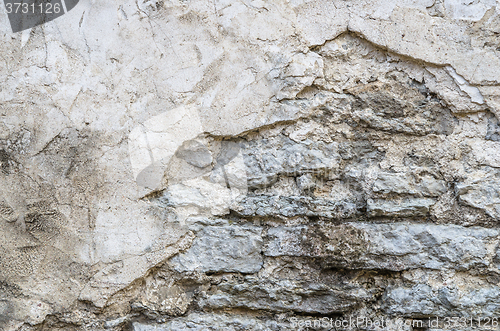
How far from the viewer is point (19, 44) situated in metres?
1.55

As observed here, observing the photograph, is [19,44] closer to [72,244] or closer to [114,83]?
[114,83]

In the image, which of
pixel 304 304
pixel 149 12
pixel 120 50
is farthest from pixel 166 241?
pixel 149 12

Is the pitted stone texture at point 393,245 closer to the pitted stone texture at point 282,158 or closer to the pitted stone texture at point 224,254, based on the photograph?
the pitted stone texture at point 224,254

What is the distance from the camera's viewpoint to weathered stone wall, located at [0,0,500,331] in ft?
5.03

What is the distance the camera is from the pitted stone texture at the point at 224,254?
1.58m

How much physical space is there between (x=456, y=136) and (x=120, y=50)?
1562 mm

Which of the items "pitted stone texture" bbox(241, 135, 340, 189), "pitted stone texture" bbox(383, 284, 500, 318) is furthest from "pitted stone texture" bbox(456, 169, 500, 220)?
"pitted stone texture" bbox(241, 135, 340, 189)

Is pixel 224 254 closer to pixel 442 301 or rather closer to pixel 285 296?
pixel 285 296

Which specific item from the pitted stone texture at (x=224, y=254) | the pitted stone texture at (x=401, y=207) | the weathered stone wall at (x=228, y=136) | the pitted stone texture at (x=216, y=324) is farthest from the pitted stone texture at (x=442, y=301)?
the pitted stone texture at (x=224, y=254)

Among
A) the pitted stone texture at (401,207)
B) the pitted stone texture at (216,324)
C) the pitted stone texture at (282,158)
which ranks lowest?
the pitted stone texture at (216,324)

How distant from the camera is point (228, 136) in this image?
1.60 m

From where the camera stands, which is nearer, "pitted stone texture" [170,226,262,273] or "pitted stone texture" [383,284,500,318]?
"pitted stone texture" [383,284,500,318]

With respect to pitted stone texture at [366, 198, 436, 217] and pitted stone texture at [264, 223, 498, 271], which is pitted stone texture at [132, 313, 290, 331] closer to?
pitted stone texture at [264, 223, 498, 271]

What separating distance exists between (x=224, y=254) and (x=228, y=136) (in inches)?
21.5
